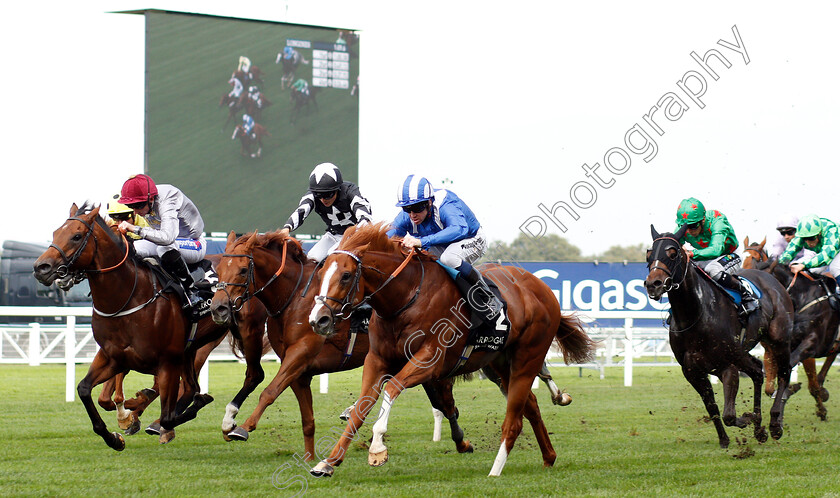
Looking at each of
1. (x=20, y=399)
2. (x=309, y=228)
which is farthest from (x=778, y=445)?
(x=309, y=228)

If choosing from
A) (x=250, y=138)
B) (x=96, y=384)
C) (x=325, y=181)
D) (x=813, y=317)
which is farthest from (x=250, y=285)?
(x=250, y=138)

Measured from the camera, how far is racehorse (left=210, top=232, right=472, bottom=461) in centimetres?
646

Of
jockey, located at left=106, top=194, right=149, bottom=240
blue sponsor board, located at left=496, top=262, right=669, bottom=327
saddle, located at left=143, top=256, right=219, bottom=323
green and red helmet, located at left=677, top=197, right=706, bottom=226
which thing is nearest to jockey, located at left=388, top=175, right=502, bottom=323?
saddle, located at left=143, top=256, right=219, bottom=323

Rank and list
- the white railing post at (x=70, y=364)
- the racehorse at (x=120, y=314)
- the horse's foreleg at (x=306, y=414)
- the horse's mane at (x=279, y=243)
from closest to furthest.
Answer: the racehorse at (x=120, y=314)
the horse's foreleg at (x=306, y=414)
the horse's mane at (x=279, y=243)
the white railing post at (x=70, y=364)

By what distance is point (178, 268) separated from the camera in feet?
24.2

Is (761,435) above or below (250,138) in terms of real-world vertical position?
below

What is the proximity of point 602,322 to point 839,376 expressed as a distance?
4177 mm

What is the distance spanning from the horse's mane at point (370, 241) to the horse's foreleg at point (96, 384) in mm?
2373

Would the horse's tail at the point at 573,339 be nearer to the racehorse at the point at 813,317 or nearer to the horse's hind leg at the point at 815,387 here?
the racehorse at the point at 813,317

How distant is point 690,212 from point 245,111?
47.5 ft

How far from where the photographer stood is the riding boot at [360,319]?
7102 millimetres

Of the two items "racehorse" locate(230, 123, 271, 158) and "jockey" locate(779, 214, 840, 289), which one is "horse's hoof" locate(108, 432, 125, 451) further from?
"racehorse" locate(230, 123, 271, 158)

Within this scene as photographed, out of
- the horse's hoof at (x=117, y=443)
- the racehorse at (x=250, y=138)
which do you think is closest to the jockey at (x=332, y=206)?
the horse's hoof at (x=117, y=443)

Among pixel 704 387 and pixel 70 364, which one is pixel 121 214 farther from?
pixel 704 387
